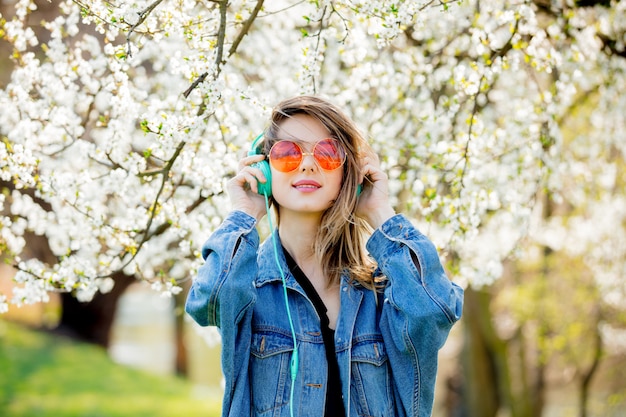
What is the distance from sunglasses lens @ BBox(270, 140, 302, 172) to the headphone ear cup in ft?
0.20

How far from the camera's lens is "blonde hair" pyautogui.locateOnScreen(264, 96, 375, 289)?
2.69 m

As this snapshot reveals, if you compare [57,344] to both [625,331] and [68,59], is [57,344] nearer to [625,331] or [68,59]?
[625,331]

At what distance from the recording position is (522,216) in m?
4.43

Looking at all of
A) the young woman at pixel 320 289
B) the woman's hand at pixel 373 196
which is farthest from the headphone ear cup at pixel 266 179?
the woman's hand at pixel 373 196

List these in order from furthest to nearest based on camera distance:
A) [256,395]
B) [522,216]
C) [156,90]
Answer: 1. [156,90]
2. [522,216]
3. [256,395]

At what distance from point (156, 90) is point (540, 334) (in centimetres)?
756

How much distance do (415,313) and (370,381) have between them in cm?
27

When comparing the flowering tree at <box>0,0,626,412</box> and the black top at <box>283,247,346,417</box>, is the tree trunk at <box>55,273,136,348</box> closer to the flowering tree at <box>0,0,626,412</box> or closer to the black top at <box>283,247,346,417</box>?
the flowering tree at <box>0,0,626,412</box>

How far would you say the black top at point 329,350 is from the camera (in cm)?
249

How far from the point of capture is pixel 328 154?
8.68ft

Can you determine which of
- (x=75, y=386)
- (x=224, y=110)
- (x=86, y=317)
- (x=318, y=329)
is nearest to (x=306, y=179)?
(x=318, y=329)

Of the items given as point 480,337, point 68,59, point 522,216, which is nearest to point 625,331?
point 480,337

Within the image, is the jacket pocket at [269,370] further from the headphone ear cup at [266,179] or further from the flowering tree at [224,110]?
the flowering tree at [224,110]


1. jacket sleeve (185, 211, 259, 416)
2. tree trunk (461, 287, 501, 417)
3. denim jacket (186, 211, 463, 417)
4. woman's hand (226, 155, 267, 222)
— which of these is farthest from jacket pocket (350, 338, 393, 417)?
tree trunk (461, 287, 501, 417)
